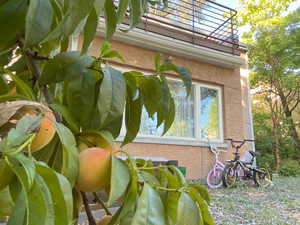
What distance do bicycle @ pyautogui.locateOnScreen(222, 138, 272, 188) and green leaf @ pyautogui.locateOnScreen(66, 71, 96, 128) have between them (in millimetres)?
5007

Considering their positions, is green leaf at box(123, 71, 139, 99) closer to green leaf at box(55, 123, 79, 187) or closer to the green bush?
green leaf at box(55, 123, 79, 187)

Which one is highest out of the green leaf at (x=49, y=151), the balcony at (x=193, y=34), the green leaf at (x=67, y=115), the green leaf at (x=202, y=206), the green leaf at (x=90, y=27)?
the balcony at (x=193, y=34)

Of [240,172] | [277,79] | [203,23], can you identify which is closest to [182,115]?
[240,172]

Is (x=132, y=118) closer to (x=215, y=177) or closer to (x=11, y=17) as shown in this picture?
(x=11, y=17)

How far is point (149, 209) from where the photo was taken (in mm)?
340

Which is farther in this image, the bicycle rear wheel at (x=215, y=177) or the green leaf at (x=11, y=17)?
the bicycle rear wheel at (x=215, y=177)

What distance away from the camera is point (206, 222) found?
1.37 feet

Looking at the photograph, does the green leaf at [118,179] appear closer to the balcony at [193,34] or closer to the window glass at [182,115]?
the balcony at [193,34]

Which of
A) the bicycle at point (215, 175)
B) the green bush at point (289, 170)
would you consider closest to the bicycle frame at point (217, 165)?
the bicycle at point (215, 175)

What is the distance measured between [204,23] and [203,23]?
0.13 ft

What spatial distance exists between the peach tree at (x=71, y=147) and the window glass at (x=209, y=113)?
5.37 metres

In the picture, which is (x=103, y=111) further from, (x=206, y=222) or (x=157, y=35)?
(x=157, y=35)

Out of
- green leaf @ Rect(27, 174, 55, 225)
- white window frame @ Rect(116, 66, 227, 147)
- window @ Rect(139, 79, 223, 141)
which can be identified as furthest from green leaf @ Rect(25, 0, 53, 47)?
window @ Rect(139, 79, 223, 141)

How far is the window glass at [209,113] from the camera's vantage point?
5.80m
